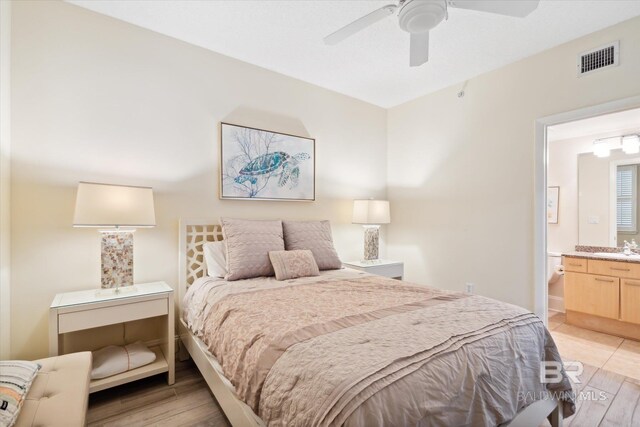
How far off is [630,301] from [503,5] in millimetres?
3298

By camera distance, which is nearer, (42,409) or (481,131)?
(42,409)

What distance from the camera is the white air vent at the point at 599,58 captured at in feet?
7.92

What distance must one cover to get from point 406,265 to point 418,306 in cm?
236

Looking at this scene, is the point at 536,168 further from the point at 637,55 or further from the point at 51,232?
the point at 51,232

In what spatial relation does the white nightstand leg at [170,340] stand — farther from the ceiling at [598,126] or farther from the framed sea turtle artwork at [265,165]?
the ceiling at [598,126]

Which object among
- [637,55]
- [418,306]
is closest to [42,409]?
[418,306]

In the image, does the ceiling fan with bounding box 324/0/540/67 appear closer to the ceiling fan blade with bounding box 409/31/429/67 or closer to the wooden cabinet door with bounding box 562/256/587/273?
the ceiling fan blade with bounding box 409/31/429/67

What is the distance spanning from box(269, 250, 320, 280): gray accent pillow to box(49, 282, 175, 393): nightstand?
2.61 feet

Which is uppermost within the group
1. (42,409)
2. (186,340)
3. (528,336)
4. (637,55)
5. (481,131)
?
(637,55)

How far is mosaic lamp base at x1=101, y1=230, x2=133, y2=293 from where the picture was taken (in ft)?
7.06

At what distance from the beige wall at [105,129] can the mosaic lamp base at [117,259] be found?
235 millimetres

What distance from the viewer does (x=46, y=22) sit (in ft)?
7.06

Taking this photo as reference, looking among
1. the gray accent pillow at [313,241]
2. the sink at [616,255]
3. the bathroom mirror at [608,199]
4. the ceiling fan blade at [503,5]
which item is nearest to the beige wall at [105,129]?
the gray accent pillow at [313,241]

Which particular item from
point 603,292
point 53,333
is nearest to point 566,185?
point 603,292
